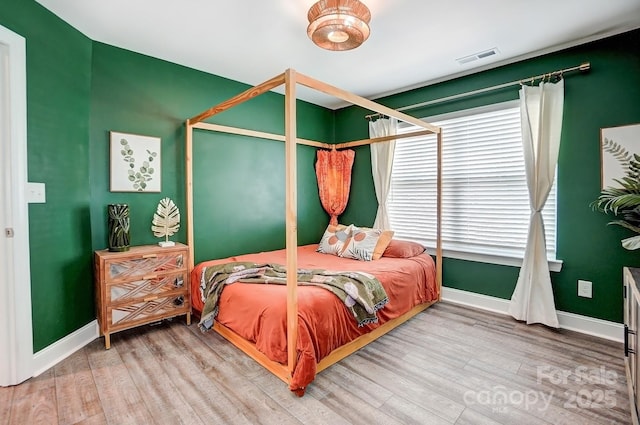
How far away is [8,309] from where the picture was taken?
6.24 feet

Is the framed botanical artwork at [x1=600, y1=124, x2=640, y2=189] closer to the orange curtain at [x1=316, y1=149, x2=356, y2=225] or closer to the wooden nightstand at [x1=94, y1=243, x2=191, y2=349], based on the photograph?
the orange curtain at [x1=316, y1=149, x2=356, y2=225]

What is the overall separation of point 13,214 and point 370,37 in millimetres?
2818

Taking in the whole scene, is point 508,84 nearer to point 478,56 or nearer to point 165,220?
point 478,56

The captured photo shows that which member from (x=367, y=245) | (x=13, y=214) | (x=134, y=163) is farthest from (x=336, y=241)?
(x=13, y=214)

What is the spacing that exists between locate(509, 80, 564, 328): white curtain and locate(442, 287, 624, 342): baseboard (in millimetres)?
140

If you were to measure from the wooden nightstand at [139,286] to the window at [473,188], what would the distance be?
2.61 metres

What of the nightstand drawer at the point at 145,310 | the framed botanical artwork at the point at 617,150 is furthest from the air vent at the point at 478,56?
the nightstand drawer at the point at 145,310

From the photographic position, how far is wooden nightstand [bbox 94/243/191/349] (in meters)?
2.33

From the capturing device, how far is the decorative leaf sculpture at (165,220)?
9.34 ft

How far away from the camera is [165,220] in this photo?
2861mm

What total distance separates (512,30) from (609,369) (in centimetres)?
257

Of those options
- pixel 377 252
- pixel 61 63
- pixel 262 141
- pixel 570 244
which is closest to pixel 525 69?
pixel 570 244

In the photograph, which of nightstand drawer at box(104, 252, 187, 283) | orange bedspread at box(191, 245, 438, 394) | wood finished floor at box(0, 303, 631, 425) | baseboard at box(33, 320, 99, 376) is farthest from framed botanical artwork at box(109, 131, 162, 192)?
wood finished floor at box(0, 303, 631, 425)

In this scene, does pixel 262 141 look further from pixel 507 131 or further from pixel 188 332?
pixel 507 131
